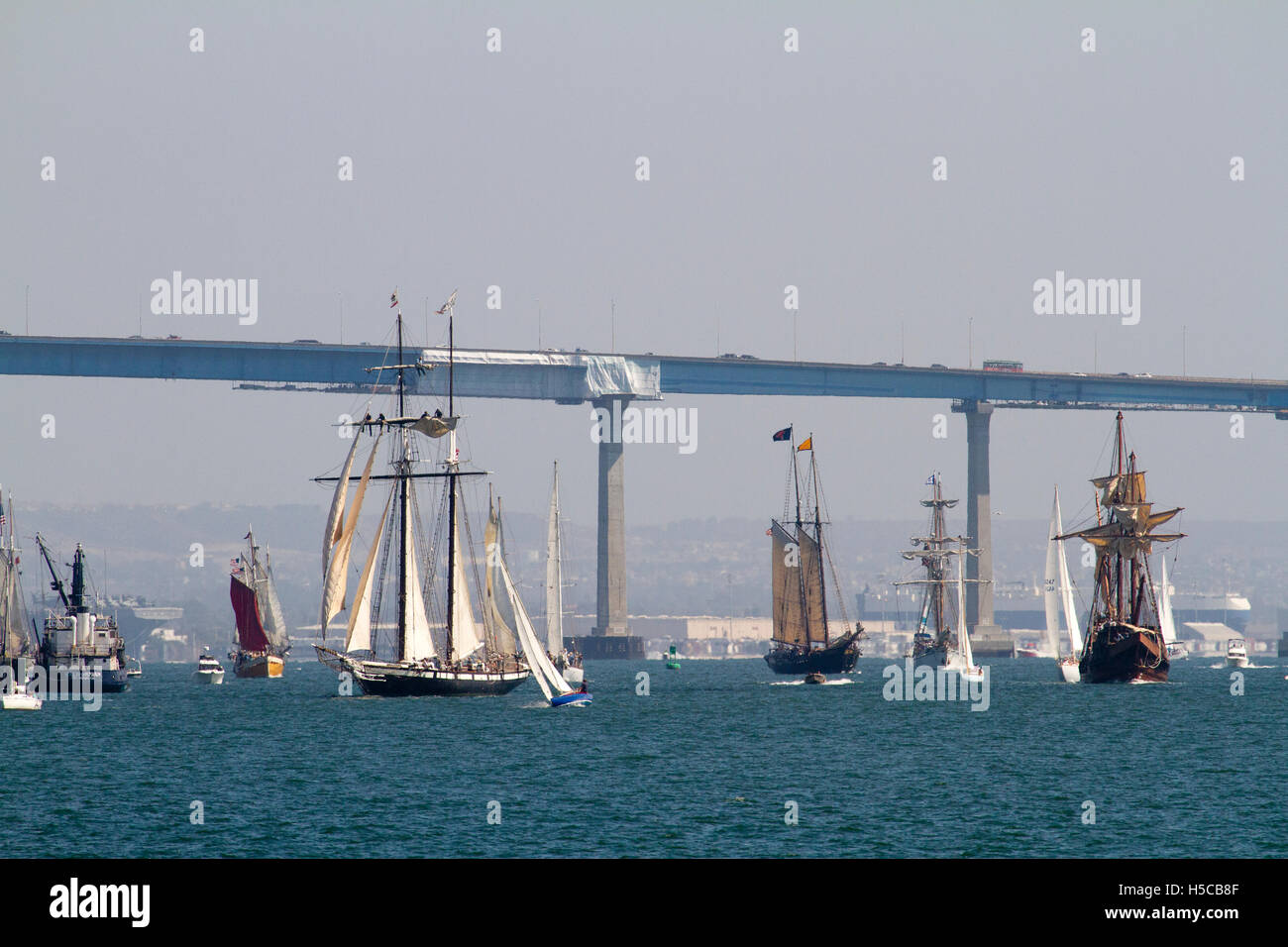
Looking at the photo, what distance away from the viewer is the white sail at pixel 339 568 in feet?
283

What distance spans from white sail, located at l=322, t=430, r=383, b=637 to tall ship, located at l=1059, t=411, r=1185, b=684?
193 ft

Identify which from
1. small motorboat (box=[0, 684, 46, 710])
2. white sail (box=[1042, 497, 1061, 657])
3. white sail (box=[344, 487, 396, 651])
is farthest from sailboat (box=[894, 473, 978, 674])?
small motorboat (box=[0, 684, 46, 710])

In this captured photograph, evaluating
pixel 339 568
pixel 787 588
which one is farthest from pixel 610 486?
pixel 339 568

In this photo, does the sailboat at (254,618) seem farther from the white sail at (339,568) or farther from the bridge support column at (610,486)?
the white sail at (339,568)

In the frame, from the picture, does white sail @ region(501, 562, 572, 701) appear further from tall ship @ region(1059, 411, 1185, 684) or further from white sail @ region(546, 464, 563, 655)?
tall ship @ region(1059, 411, 1185, 684)

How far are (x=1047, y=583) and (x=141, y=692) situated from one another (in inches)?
2845

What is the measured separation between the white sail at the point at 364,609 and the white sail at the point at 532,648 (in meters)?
6.62

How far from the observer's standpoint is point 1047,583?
457 ft

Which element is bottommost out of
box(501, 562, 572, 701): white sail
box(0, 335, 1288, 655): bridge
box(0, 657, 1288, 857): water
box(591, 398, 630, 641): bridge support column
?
box(0, 657, 1288, 857): water

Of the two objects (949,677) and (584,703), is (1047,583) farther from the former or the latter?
(584,703)

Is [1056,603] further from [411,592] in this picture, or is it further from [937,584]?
[411,592]

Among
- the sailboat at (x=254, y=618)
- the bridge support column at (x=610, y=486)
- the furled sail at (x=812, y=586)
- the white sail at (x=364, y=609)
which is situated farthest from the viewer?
the bridge support column at (x=610, y=486)

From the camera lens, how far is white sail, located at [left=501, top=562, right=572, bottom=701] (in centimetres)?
8100

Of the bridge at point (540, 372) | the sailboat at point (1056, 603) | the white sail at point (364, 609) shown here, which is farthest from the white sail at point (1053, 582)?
the white sail at point (364, 609)
